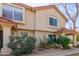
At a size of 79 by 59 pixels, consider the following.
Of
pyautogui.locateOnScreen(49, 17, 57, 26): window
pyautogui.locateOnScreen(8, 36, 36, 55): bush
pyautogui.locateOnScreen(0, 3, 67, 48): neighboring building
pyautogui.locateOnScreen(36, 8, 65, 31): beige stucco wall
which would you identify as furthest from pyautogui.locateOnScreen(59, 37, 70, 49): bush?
pyautogui.locateOnScreen(8, 36, 36, 55): bush

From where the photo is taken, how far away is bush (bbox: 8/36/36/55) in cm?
853

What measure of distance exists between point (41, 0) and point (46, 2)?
0.20 meters

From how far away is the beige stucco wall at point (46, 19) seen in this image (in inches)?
359

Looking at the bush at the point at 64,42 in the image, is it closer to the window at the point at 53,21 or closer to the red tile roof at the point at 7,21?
the window at the point at 53,21

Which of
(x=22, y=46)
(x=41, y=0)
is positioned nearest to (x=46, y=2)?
(x=41, y=0)

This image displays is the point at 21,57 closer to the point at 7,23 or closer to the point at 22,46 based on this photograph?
the point at 22,46

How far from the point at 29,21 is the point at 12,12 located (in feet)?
2.24

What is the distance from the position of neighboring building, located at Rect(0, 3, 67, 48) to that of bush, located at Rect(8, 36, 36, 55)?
166 millimetres

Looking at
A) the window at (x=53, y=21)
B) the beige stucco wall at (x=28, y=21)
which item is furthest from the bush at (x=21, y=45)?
the window at (x=53, y=21)

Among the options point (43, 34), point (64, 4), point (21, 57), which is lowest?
point (21, 57)

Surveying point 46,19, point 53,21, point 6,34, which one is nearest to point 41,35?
point 46,19

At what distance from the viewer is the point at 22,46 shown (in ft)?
28.7

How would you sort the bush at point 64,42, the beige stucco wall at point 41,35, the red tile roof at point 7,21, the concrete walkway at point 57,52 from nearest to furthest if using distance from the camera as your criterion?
the concrete walkway at point 57,52 → the red tile roof at point 7,21 → the beige stucco wall at point 41,35 → the bush at point 64,42

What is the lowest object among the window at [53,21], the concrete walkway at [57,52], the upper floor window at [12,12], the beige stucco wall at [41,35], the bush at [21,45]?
the concrete walkway at [57,52]
